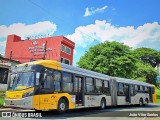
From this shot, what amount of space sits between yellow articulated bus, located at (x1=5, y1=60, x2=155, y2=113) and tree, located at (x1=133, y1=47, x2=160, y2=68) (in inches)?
2283

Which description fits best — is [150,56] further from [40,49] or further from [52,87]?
[52,87]

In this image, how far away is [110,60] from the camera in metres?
37.6

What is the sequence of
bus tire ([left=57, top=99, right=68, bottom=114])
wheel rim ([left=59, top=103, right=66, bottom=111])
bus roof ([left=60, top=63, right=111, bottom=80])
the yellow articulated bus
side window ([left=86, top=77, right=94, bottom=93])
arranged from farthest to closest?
side window ([left=86, top=77, right=94, bottom=93]) < bus roof ([left=60, top=63, right=111, bottom=80]) < wheel rim ([left=59, top=103, right=66, bottom=111]) < bus tire ([left=57, top=99, right=68, bottom=114]) < the yellow articulated bus

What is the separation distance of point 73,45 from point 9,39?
51.6 ft

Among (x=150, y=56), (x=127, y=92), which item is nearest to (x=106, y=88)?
(x=127, y=92)

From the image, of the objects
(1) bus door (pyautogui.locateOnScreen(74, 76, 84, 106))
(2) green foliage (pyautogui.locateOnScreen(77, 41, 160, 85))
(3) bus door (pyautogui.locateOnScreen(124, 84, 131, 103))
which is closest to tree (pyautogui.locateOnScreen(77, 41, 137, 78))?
(2) green foliage (pyautogui.locateOnScreen(77, 41, 160, 85))

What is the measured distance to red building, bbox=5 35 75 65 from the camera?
4491cm

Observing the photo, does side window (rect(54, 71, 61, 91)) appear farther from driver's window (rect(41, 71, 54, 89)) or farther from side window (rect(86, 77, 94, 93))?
side window (rect(86, 77, 94, 93))

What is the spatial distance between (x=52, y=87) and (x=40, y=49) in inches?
1407

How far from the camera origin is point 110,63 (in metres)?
37.3

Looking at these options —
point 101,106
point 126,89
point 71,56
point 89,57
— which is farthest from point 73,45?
point 101,106

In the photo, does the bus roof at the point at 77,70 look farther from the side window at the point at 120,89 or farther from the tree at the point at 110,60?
the tree at the point at 110,60

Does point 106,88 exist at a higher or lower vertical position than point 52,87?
higher

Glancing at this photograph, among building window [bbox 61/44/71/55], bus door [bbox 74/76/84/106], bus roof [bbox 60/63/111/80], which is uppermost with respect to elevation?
building window [bbox 61/44/71/55]
